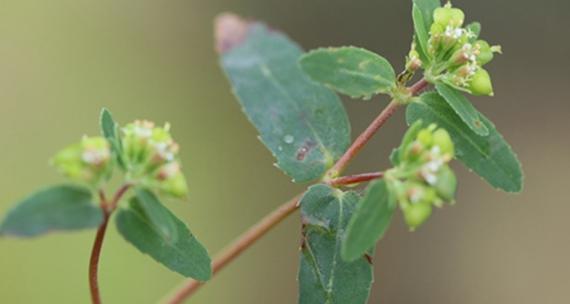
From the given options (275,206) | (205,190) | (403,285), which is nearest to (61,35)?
(205,190)

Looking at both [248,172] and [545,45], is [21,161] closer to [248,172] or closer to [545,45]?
[248,172]

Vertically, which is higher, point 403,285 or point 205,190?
point 205,190

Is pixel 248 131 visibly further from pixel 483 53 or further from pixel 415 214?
pixel 415 214

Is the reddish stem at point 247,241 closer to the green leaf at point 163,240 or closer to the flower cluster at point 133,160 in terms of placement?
the green leaf at point 163,240

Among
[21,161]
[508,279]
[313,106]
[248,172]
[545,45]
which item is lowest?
[508,279]

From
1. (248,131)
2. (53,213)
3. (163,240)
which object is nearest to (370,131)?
(163,240)

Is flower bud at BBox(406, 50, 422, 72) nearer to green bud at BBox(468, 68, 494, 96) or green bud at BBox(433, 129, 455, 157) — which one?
green bud at BBox(468, 68, 494, 96)
